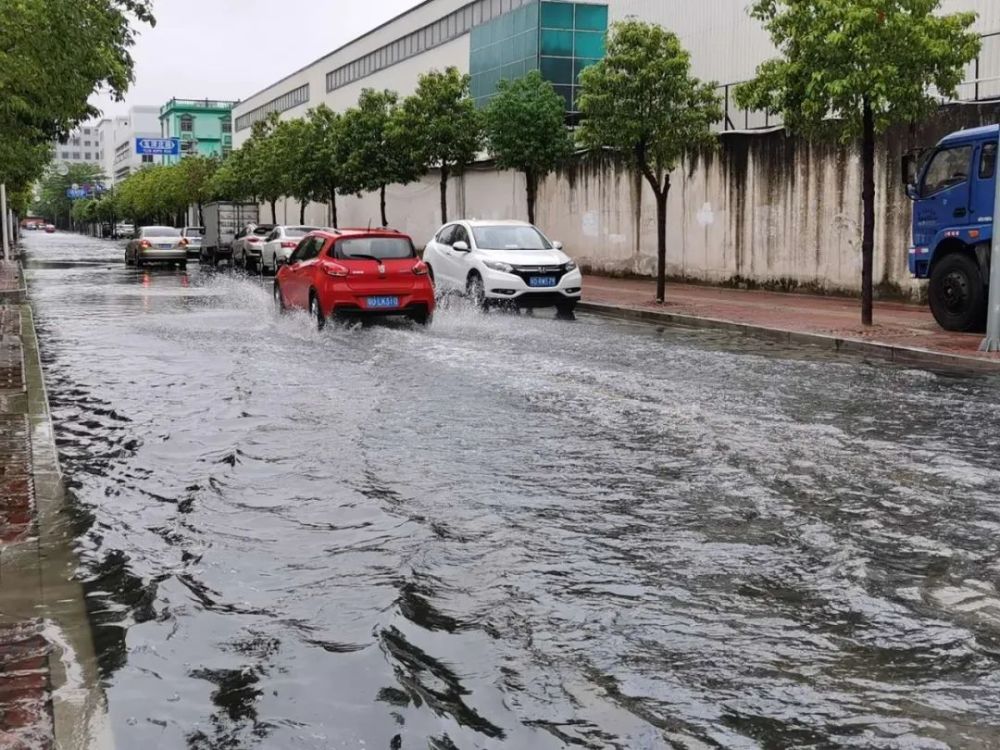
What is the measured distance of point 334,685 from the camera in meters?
4.06

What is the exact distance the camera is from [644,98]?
21578mm

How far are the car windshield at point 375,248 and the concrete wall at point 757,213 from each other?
999 cm

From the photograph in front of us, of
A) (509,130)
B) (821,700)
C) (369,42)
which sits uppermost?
(369,42)

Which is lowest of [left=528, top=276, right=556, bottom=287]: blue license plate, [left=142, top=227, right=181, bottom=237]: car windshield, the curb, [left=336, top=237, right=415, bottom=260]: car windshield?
the curb

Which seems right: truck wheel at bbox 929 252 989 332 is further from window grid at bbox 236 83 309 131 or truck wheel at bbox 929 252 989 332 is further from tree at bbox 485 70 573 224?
window grid at bbox 236 83 309 131

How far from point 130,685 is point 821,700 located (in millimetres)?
2397

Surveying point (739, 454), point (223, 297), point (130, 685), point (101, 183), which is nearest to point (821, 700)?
point (130, 685)

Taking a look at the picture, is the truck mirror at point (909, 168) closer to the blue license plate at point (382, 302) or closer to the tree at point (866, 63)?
the tree at point (866, 63)

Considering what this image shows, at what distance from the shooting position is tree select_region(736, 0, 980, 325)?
15539mm

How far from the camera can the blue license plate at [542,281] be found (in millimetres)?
19703

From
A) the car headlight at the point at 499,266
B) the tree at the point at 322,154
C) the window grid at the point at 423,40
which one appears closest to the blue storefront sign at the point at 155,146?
the window grid at the point at 423,40

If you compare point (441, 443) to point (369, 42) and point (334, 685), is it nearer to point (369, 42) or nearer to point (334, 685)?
point (334, 685)

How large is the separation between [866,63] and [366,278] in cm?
755

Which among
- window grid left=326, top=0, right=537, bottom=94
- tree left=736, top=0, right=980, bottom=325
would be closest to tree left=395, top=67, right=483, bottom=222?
window grid left=326, top=0, right=537, bottom=94
